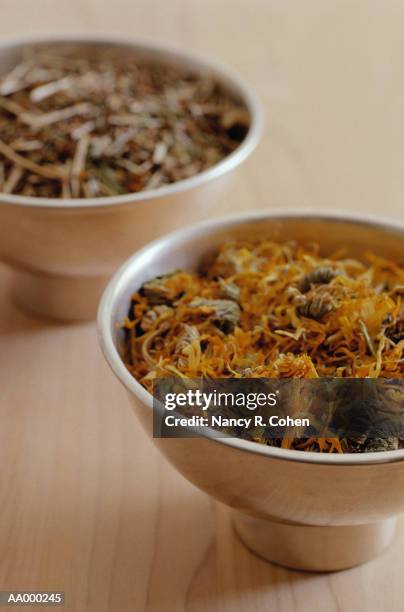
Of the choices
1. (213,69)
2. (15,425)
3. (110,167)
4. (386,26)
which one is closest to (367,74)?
(386,26)

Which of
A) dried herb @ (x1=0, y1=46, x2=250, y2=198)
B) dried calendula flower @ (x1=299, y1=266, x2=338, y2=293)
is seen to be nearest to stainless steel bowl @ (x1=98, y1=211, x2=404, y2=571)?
dried calendula flower @ (x1=299, y1=266, x2=338, y2=293)

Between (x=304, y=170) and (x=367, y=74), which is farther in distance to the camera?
(x=367, y=74)

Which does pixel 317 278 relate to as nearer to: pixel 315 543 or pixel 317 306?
pixel 317 306

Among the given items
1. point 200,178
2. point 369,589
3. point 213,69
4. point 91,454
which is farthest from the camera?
point 213,69

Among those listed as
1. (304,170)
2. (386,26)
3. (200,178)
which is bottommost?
(200,178)

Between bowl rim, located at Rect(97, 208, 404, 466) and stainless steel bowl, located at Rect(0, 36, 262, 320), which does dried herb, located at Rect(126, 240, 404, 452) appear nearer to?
bowl rim, located at Rect(97, 208, 404, 466)

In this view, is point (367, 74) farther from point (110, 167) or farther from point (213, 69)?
point (110, 167)
